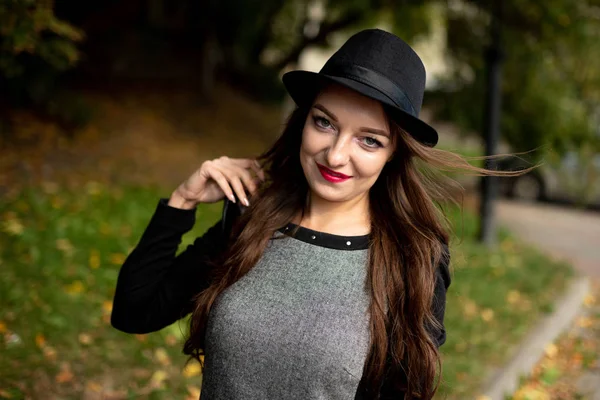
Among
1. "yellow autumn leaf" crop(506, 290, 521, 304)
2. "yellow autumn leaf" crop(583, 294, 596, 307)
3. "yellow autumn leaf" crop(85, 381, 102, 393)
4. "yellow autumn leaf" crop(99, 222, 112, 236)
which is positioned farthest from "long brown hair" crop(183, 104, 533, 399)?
"yellow autumn leaf" crop(583, 294, 596, 307)

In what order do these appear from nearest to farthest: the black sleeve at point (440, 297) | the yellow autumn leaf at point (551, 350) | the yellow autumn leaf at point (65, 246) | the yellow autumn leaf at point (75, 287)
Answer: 1. the black sleeve at point (440, 297)
2. the yellow autumn leaf at point (75, 287)
3. the yellow autumn leaf at point (65, 246)
4. the yellow autumn leaf at point (551, 350)

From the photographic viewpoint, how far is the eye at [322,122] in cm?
193

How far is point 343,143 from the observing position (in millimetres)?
1870

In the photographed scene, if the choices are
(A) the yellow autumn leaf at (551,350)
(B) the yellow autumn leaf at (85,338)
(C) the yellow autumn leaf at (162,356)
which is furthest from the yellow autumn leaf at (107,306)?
(A) the yellow autumn leaf at (551,350)

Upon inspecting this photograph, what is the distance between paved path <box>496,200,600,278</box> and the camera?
821cm

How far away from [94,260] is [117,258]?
211mm

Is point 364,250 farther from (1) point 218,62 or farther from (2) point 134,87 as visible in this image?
(1) point 218,62

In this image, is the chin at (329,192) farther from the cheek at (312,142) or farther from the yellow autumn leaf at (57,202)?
the yellow autumn leaf at (57,202)

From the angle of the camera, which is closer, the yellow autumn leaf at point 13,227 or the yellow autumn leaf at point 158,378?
the yellow autumn leaf at point 158,378

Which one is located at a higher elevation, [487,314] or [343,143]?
[343,143]

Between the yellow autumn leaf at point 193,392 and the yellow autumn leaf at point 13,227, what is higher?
the yellow autumn leaf at point 13,227

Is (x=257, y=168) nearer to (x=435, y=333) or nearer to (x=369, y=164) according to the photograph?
(x=369, y=164)

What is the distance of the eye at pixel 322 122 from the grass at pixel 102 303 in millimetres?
752

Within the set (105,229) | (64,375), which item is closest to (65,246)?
(105,229)
